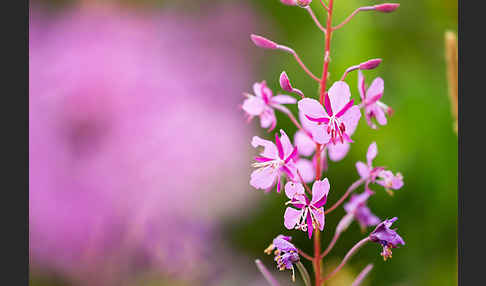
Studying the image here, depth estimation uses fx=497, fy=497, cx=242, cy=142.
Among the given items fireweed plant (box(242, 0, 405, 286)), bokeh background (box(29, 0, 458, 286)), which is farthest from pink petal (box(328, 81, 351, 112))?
bokeh background (box(29, 0, 458, 286))

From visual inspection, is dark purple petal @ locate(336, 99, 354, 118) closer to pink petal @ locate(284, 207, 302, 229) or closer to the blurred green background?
pink petal @ locate(284, 207, 302, 229)

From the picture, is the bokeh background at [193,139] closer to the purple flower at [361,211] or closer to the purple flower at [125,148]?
the purple flower at [125,148]

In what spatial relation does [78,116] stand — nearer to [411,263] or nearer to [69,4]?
[69,4]

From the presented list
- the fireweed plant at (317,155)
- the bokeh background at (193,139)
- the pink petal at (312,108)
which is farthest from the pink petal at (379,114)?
the bokeh background at (193,139)

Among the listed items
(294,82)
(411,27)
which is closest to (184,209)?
(294,82)

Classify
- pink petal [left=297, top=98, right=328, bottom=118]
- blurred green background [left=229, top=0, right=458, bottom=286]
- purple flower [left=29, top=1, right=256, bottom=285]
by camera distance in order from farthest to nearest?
1. blurred green background [left=229, top=0, right=458, bottom=286]
2. purple flower [left=29, top=1, right=256, bottom=285]
3. pink petal [left=297, top=98, right=328, bottom=118]

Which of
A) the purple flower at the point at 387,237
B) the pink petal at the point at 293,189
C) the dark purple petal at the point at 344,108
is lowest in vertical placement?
the purple flower at the point at 387,237
